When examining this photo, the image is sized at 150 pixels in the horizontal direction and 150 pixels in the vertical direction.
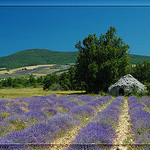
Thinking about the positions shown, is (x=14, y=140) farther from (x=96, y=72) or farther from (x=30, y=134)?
(x=96, y=72)

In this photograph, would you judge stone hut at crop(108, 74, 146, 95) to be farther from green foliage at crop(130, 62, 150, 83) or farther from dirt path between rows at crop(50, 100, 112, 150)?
dirt path between rows at crop(50, 100, 112, 150)

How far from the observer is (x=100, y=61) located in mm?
27453

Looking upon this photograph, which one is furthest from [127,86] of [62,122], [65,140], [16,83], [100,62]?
[16,83]

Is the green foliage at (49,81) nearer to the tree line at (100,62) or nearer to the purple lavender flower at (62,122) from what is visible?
the tree line at (100,62)

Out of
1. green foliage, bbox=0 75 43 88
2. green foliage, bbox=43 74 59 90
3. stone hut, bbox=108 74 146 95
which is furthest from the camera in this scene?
green foliage, bbox=0 75 43 88

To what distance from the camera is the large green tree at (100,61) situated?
84.9 ft

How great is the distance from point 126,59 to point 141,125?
23018 mm

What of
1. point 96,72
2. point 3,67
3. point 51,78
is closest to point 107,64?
point 96,72

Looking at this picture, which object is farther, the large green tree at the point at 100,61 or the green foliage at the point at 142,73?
the green foliage at the point at 142,73

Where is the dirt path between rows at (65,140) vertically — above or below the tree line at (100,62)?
below

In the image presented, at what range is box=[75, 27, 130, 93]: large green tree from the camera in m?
25.9

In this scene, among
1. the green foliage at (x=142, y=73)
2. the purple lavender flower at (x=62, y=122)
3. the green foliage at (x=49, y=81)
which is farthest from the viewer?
the green foliage at (x=49, y=81)

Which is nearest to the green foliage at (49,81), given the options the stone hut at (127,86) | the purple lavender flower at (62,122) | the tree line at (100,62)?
the tree line at (100,62)

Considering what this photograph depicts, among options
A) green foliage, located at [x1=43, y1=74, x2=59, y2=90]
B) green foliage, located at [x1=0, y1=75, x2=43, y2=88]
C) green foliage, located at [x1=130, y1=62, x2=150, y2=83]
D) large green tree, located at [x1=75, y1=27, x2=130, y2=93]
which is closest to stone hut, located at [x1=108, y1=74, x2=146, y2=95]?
large green tree, located at [x1=75, y1=27, x2=130, y2=93]
